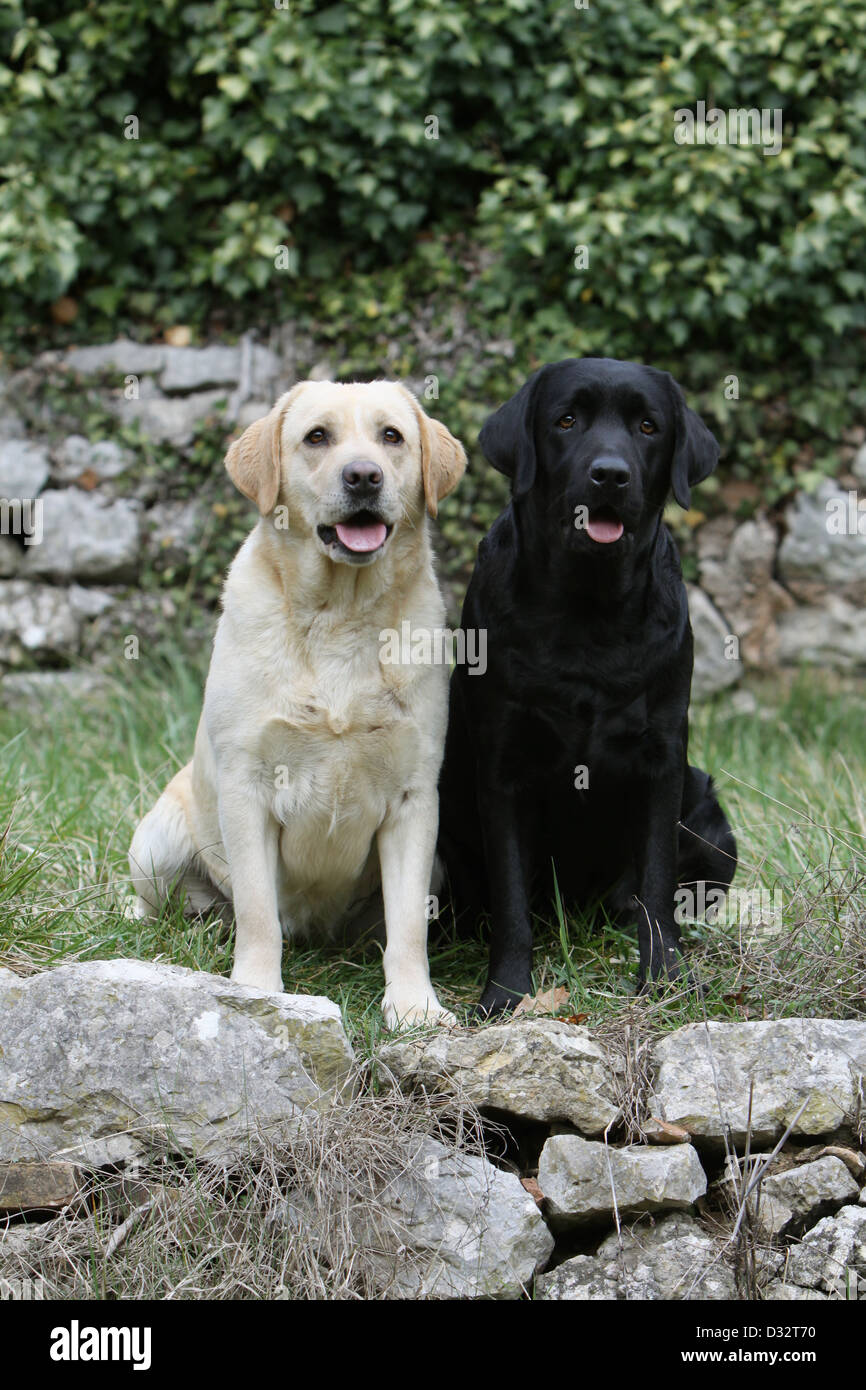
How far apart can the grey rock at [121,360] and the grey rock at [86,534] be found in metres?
0.56

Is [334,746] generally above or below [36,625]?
below

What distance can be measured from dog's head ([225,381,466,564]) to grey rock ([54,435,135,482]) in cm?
301

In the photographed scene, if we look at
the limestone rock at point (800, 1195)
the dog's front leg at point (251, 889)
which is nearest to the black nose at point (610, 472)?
the dog's front leg at point (251, 889)

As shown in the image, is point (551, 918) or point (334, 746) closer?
point (334, 746)

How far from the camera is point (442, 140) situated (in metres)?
5.78

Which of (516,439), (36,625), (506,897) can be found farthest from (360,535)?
(36,625)

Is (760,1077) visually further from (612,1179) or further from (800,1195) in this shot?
(612,1179)

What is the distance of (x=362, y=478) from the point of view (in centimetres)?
297

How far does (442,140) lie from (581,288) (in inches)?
34.7

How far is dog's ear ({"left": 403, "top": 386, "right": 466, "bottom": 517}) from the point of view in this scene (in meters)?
3.22

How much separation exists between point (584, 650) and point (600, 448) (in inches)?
18.0

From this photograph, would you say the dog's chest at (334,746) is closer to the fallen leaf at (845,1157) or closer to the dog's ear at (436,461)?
the dog's ear at (436,461)

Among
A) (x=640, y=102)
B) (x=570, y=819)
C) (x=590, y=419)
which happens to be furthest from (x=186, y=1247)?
(x=640, y=102)

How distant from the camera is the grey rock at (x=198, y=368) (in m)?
6.07
